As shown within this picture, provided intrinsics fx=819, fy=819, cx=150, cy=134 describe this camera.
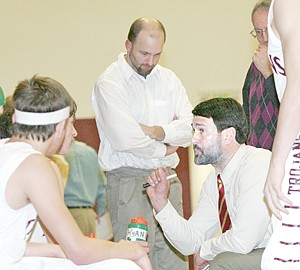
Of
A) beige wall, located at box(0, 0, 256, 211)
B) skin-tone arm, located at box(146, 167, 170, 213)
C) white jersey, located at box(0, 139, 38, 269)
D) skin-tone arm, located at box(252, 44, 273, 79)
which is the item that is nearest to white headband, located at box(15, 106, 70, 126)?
white jersey, located at box(0, 139, 38, 269)

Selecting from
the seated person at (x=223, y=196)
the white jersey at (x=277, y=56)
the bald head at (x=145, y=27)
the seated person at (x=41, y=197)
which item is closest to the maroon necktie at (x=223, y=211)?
the seated person at (x=223, y=196)

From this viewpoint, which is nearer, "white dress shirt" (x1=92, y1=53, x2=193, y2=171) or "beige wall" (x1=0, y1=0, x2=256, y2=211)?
"white dress shirt" (x1=92, y1=53, x2=193, y2=171)

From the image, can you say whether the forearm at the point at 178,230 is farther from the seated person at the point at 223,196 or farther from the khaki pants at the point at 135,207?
the khaki pants at the point at 135,207

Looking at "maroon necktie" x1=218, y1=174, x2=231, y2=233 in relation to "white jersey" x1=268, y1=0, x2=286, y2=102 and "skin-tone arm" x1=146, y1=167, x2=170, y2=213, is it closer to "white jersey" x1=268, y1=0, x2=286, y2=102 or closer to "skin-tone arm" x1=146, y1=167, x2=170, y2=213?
"skin-tone arm" x1=146, y1=167, x2=170, y2=213

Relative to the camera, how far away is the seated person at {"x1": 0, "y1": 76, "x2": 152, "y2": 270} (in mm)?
2914

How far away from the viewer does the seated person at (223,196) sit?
11.9 ft

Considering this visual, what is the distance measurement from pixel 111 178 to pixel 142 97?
0.53 meters

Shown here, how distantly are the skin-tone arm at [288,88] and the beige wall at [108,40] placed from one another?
12.3 ft

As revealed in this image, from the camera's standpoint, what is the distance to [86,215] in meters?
5.86

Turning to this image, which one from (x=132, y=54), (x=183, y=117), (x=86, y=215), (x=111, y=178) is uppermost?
(x=132, y=54)

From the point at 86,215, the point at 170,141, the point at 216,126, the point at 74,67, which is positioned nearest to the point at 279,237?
the point at 216,126

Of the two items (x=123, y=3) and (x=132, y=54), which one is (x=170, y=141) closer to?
(x=132, y=54)

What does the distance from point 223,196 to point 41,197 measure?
1.24 meters

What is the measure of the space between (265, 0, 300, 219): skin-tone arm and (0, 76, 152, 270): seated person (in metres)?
0.80
